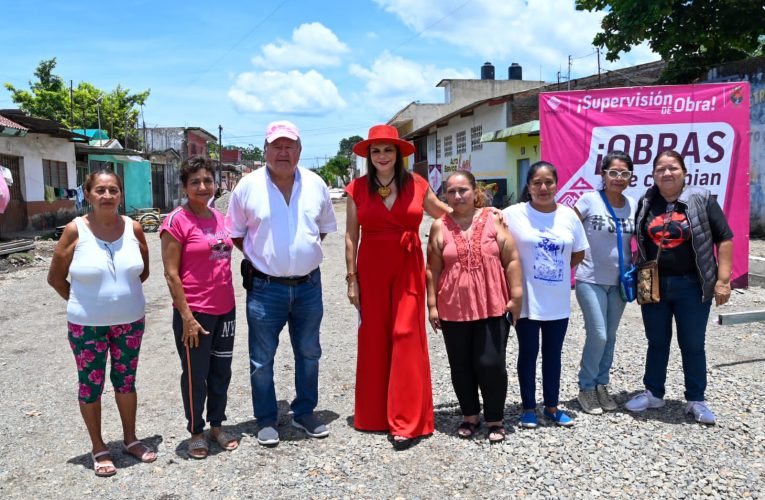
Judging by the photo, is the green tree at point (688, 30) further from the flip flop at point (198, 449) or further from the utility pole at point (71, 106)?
the utility pole at point (71, 106)

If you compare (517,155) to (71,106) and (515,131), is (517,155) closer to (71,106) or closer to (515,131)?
(515,131)

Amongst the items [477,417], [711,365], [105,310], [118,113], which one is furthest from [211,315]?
[118,113]

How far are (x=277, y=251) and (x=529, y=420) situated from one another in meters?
1.87

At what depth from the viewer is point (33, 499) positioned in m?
3.08

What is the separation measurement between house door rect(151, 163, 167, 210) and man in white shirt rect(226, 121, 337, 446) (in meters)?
30.2

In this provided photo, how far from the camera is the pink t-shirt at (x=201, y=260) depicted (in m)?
3.36

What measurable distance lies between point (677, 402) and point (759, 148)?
11.0m

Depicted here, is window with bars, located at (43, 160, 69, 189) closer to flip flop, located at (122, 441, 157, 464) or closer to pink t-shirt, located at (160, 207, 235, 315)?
flip flop, located at (122, 441, 157, 464)

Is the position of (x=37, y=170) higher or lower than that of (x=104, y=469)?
higher

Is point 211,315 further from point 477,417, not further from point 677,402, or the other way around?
point 677,402

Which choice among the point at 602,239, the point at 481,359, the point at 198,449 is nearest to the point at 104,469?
the point at 198,449

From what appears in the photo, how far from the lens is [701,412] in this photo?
3.84 metres

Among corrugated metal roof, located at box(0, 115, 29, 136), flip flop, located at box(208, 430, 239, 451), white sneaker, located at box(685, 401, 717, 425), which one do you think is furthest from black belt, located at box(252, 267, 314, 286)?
corrugated metal roof, located at box(0, 115, 29, 136)

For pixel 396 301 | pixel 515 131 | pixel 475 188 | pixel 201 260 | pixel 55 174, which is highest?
Answer: pixel 515 131
